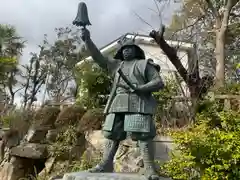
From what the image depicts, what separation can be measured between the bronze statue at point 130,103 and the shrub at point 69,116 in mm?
5646

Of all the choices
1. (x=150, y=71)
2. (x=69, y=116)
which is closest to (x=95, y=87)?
(x=69, y=116)

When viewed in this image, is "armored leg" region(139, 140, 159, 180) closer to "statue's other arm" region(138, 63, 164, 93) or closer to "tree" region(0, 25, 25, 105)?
"statue's other arm" region(138, 63, 164, 93)

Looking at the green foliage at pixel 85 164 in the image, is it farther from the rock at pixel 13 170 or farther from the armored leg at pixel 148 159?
the armored leg at pixel 148 159

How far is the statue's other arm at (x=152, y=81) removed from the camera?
4047 mm

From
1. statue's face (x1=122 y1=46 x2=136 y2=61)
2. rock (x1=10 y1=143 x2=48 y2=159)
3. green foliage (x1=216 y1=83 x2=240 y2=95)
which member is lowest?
rock (x1=10 y1=143 x2=48 y2=159)

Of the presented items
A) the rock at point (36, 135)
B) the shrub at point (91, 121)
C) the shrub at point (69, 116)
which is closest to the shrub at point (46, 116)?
the rock at point (36, 135)

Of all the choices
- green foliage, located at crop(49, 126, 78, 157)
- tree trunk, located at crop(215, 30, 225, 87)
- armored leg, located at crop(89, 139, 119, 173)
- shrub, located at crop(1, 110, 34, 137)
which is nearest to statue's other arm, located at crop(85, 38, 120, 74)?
armored leg, located at crop(89, 139, 119, 173)

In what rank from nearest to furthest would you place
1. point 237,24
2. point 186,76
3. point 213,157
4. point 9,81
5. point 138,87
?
1. point 138,87
2. point 213,157
3. point 186,76
4. point 237,24
5. point 9,81

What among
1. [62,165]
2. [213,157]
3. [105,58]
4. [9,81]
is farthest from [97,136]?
[9,81]

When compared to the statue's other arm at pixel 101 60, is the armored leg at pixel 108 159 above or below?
below

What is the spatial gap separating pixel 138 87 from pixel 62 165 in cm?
557

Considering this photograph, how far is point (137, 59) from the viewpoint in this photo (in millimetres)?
4449

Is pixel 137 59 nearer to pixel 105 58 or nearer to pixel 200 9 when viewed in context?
pixel 105 58

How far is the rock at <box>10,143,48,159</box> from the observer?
31.1ft
